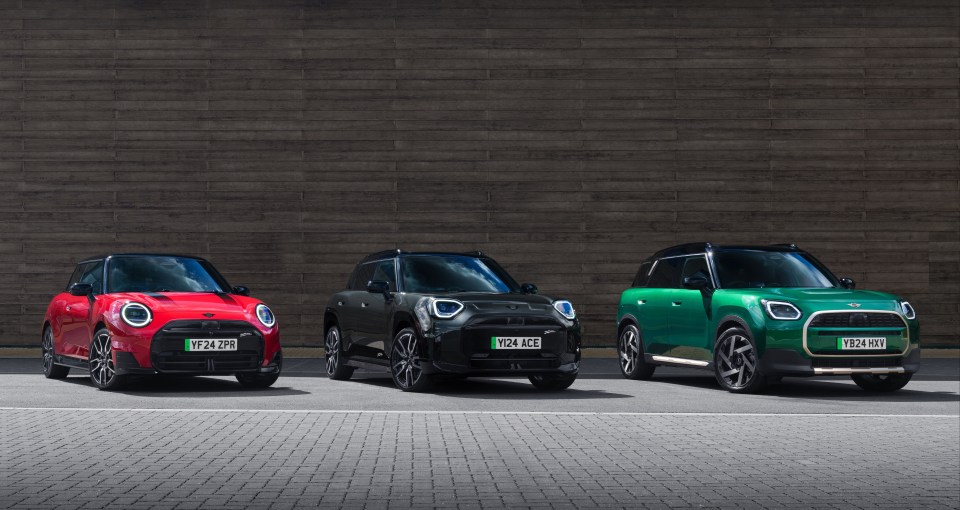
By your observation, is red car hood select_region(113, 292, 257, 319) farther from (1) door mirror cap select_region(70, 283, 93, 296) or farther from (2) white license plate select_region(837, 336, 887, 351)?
(2) white license plate select_region(837, 336, 887, 351)

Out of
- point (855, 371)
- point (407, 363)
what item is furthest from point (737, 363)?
point (407, 363)

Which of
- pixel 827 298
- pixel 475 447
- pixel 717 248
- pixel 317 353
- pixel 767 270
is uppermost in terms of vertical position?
pixel 717 248

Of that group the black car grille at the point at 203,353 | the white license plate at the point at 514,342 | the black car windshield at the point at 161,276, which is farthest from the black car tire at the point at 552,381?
the black car windshield at the point at 161,276

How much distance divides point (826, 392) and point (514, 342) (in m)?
3.60

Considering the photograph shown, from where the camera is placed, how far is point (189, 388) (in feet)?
46.1

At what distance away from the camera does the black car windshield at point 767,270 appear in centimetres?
1446

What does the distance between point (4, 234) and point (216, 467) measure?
15.1 m

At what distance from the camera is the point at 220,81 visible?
21.6 meters

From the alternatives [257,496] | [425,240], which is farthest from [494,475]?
[425,240]

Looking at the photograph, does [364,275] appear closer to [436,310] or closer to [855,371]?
[436,310]

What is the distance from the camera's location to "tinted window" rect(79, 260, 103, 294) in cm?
1439

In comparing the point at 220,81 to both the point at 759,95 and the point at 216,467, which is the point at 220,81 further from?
the point at 216,467

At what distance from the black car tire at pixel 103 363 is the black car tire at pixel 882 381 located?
791 centimetres

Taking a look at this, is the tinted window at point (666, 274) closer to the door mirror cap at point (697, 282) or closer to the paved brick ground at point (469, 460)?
the door mirror cap at point (697, 282)
